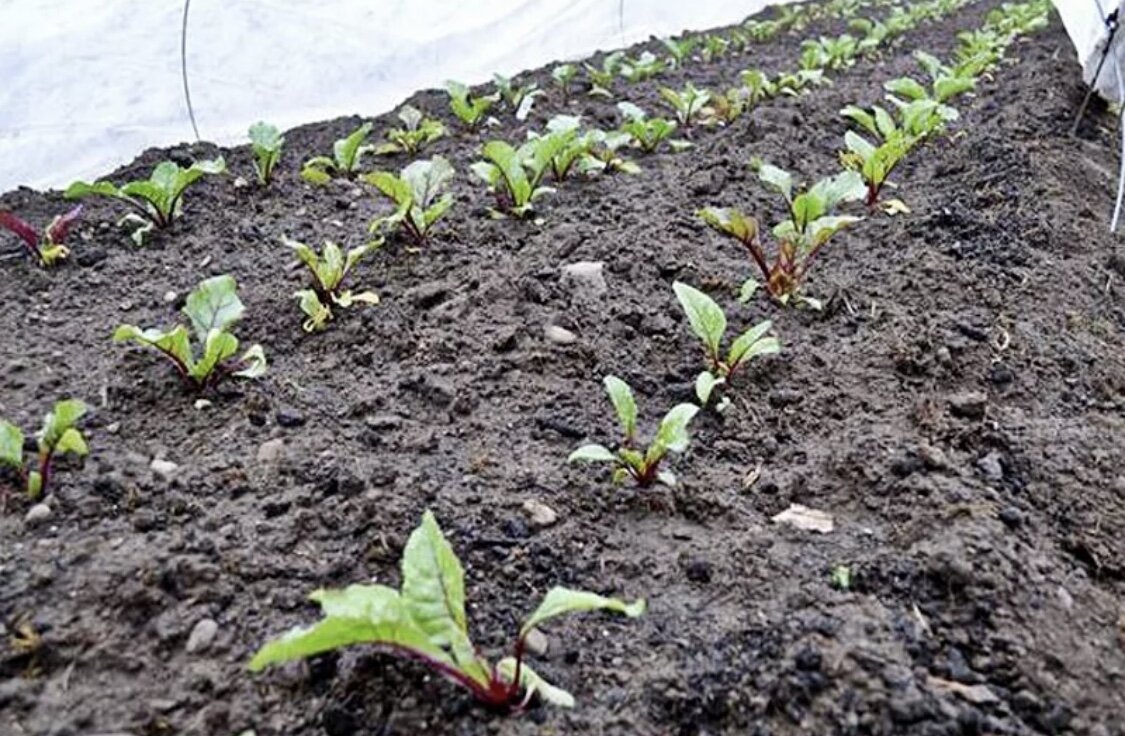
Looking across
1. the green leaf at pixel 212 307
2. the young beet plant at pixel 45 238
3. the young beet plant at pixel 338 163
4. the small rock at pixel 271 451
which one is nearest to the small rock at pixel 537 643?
the small rock at pixel 271 451

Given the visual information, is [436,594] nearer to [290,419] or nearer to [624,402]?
[624,402]

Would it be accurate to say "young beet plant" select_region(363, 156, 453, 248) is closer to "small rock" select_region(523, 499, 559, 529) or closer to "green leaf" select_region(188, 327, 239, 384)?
"green leaf" select_region(188, 327, 239, 384)

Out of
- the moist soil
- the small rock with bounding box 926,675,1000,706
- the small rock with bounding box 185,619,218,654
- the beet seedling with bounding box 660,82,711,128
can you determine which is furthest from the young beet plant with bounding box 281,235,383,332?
the beet seedling with bounding box 660,82,711,128

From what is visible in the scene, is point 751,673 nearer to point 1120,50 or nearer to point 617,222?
point 617,222

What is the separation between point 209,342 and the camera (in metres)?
2.03

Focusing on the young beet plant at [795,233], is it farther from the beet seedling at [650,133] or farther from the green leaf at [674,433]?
the beet seedling at [650,133]

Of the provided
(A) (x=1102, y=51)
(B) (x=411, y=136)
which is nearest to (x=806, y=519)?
(B) (x=411, y=136)

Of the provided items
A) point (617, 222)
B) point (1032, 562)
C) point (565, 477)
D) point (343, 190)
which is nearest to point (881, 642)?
point (1032, 562)

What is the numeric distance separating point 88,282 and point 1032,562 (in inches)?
98.2

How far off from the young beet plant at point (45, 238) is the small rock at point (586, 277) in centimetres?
152

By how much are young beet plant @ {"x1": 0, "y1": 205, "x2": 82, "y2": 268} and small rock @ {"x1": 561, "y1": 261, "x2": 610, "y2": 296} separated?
1518mm

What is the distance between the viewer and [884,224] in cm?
303

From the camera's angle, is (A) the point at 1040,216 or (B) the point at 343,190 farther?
(B) the point at 343,190

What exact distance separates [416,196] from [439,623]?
75.7 inches
